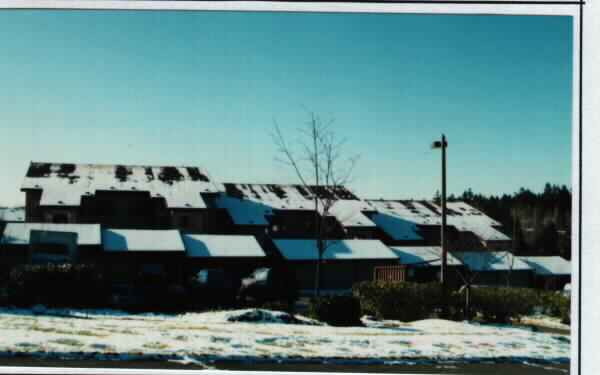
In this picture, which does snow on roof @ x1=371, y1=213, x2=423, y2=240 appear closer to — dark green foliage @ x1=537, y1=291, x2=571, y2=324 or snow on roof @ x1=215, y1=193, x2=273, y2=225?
snow on roof @ x1=215, y1=193, x2=273, y2=225

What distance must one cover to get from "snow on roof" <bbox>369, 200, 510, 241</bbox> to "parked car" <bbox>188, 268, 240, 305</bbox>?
Result: 1703cm

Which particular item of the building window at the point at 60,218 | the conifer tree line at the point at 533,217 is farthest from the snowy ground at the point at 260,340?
the conifer tree line at the point at 533,217

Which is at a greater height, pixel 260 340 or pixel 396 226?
pixel 396 226

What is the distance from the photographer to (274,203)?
36031 millimetres

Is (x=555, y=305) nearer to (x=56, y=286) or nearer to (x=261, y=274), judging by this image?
(x=261, y=274)

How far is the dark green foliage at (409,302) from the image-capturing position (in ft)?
51.2

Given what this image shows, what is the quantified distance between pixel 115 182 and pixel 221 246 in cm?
1056

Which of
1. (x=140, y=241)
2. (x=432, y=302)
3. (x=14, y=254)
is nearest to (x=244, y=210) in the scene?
(x=140, y=241)

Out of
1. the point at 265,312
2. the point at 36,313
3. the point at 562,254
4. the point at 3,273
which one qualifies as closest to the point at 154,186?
the point at 3,273

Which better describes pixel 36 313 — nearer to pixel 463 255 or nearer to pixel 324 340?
pixel 324 340

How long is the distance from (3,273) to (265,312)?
942 centimetres

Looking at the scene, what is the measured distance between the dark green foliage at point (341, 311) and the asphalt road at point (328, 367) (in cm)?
452

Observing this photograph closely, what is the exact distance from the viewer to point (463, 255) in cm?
2872
